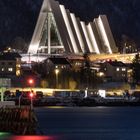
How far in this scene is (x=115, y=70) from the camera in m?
140

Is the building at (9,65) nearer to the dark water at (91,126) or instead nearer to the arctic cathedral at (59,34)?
the arctic cathedral at (59,34)

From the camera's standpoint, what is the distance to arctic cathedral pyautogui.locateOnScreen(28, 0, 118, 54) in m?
157

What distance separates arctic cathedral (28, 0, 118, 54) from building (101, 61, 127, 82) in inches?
548

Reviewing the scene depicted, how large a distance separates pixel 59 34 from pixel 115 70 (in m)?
17.8

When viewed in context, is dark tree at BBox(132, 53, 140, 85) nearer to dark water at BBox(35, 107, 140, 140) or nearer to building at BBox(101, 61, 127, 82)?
building at BBox(101, 61, 127, 82)

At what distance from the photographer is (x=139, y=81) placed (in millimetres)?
132250

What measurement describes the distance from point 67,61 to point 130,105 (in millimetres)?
35088

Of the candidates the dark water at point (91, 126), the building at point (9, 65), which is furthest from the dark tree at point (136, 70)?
the dark water at point (91, 126)

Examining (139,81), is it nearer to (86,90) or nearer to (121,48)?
(86,90)

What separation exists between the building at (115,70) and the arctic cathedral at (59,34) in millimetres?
13908

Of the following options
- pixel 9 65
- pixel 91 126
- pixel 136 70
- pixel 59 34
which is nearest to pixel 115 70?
pixel 136 70

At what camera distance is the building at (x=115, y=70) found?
5382 inches

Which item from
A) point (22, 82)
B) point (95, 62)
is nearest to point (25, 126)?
point (22, 82)

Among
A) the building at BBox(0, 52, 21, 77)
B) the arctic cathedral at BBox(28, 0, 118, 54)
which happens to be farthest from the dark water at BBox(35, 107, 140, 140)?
the arctic cathedral at BBox(28, 0, 118, 54)
